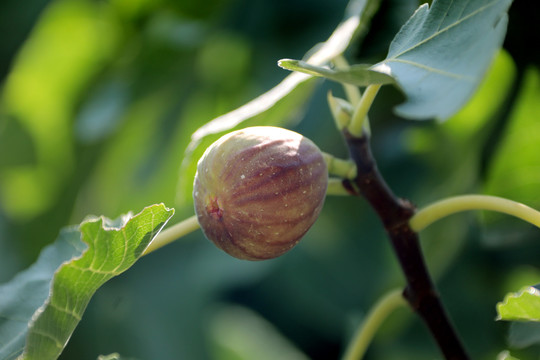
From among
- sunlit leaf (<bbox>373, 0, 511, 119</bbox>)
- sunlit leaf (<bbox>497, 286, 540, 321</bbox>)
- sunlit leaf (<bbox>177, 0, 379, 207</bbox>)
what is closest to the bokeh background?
sunlit leaf (<bbox>177, 0, 379, 207</bbox>)

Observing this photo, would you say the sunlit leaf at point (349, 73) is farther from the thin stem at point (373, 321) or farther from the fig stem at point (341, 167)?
the thin stem at point (373, 321)

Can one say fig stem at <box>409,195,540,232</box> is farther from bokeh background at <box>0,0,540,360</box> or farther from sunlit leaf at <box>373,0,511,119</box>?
bokeh background at <box>0,0,540,360</box>

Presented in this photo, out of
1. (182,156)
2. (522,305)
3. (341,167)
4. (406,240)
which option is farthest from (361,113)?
(182,156)

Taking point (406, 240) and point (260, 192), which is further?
point (406, 240)

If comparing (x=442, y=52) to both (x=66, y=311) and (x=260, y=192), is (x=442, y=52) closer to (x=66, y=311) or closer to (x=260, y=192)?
(x=260, y=192)

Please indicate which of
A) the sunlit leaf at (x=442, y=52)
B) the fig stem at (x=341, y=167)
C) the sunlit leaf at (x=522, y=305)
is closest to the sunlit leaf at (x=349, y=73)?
the sunlit leaf at (x=442, y=52)

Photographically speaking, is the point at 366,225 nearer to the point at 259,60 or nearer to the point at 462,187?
the point at 462,187
